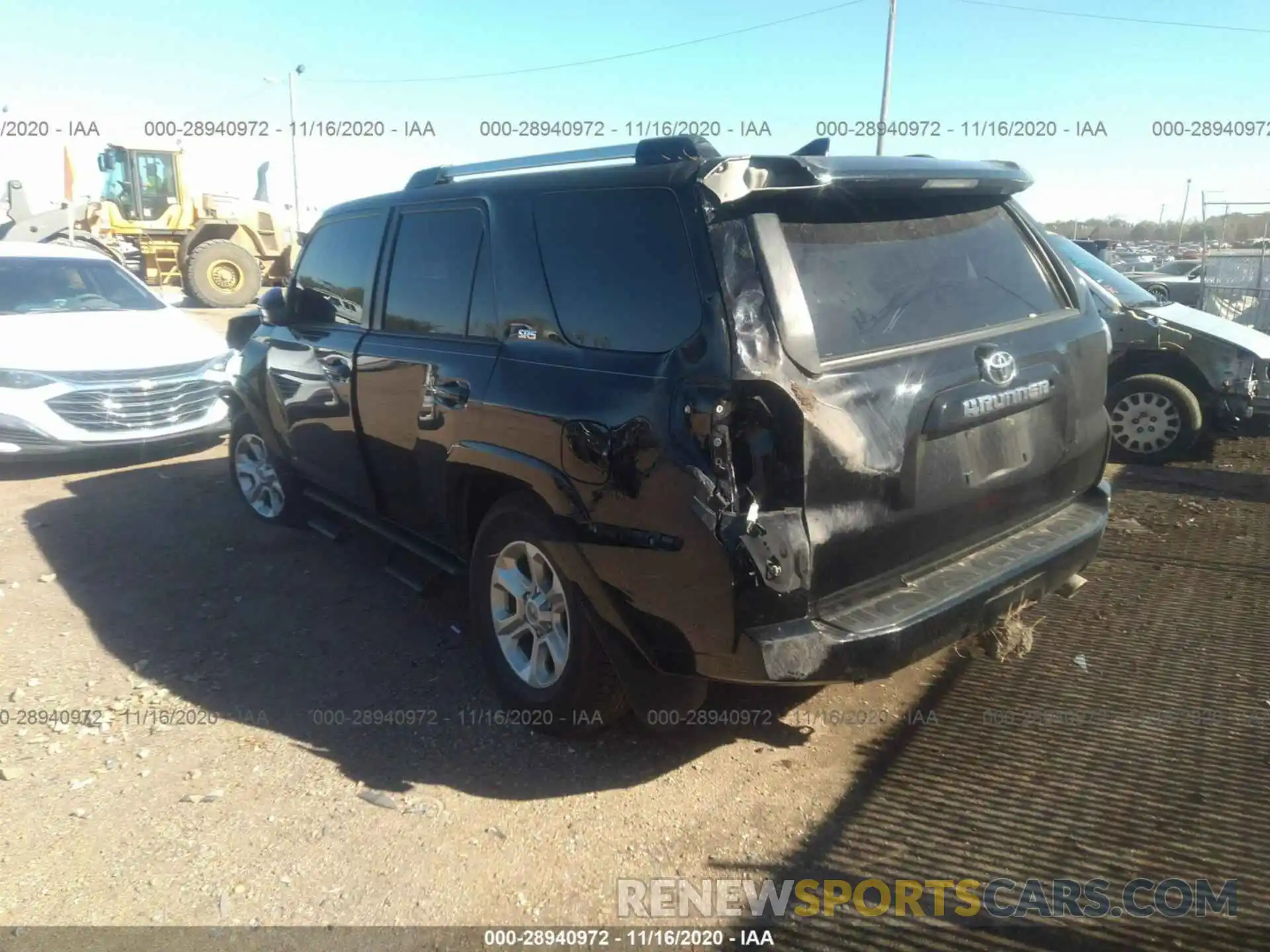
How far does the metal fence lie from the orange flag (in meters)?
22.9

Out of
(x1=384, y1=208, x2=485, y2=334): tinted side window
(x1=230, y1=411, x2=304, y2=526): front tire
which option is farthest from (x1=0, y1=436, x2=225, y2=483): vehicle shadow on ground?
(x1=384, y1=208, x2=485, y2=334): tinted side window

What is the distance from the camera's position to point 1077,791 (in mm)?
2959

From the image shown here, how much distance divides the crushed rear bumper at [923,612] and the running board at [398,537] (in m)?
1.69

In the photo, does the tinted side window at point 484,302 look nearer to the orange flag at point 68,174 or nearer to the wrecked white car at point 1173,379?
the wrecked white car at point 1173,379

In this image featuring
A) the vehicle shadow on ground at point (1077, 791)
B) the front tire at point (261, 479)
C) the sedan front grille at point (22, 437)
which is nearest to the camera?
the vehicle shadow on ground at point (1077, 791)

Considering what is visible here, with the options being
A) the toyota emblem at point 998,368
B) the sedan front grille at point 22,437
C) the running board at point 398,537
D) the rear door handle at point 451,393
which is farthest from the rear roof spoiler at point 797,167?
the sedan front grille at point 22,437

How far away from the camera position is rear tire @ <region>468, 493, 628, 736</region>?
121 inches

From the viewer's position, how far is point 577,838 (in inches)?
112

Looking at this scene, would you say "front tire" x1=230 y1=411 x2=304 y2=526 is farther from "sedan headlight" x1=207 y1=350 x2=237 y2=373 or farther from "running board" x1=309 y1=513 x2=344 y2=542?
"sedan headlight" x1=207 y1=350 x2=237 y2=373

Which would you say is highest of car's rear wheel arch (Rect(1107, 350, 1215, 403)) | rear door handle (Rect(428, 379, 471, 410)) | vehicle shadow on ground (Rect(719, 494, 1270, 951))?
rear door handle (Rect(428, 379, 471, 410))

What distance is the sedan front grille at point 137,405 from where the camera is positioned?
6.82 meters

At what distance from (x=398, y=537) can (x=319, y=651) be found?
63 centimetres

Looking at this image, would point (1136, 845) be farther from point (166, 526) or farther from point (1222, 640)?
point (166, 526)

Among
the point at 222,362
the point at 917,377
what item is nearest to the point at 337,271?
the point at 917,377
